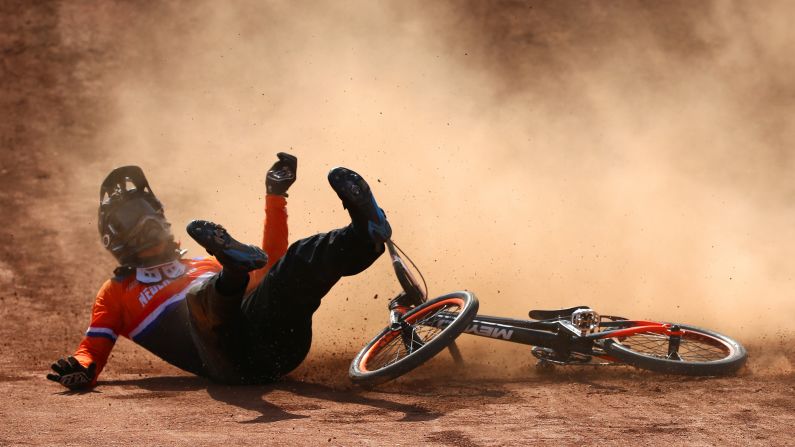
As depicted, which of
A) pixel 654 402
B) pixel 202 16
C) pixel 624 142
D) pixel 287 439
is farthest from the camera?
pixel 202 16

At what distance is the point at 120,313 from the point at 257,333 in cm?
135

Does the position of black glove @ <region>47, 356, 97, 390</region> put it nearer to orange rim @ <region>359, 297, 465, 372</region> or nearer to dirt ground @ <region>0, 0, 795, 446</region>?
dirt ground @ <region>0, 0, 795, 446</region>

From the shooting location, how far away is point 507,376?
22.5 ft

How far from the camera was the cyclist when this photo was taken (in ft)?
18.5

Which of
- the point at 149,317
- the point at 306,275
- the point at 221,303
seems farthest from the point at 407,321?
the point at 149,317

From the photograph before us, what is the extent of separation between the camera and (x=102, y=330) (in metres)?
6.81

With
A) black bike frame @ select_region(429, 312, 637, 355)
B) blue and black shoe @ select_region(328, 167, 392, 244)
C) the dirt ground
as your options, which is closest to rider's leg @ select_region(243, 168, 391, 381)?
blue and black shoe @ select_region(328, 167, 392, 244)

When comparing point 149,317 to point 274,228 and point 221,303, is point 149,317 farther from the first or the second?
point 221,303

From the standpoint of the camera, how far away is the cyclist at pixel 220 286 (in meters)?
5.63

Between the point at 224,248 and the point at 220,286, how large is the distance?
1.23 feet

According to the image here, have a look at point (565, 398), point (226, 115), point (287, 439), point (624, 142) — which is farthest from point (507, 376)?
point (226, 115)

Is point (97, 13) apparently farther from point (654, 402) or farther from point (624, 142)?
point (654, 402)

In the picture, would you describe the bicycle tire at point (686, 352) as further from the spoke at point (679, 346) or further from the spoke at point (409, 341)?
the spoke at point (409, 341)

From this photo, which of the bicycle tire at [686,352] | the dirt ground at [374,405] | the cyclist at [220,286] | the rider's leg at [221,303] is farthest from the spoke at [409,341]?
the bicycle tire at [686,352]
